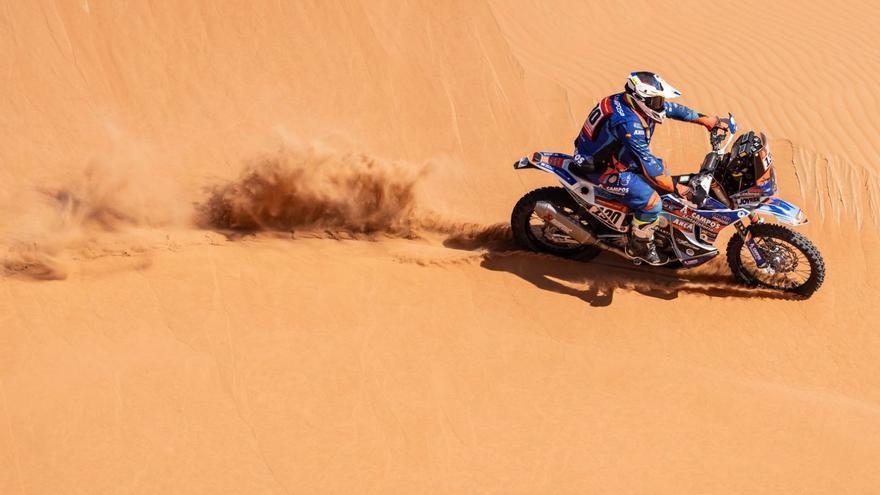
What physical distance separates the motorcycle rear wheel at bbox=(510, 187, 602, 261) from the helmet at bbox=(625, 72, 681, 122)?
1049 millimetres

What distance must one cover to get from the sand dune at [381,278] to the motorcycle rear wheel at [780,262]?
0.17 meters

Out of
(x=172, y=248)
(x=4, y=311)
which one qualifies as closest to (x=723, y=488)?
(x=172, y=248)

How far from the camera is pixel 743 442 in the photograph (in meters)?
5.12

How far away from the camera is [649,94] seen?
599 centimetres

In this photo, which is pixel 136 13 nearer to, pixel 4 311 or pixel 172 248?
pixel 172 248

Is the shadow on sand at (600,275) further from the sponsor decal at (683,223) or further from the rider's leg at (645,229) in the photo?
the sponsor decal at (683,223)

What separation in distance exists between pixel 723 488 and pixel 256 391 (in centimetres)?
287

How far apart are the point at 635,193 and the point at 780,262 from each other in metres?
1.39

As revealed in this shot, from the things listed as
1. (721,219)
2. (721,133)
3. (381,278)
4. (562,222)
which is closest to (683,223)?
(721,219)

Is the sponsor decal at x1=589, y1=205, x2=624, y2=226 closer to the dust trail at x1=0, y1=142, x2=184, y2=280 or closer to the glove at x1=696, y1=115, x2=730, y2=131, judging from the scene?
the glove at x1=696, y1=115, x2=730, y2=131

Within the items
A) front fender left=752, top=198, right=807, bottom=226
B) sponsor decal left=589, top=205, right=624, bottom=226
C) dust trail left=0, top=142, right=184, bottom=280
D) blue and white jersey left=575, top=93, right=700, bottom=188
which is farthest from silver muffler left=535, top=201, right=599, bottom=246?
dust trail left=0, top=142, right=184, bottom=280

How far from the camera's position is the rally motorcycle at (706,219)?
6395 mm

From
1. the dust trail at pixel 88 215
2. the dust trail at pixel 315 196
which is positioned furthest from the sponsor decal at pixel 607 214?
the dust trail at pixel 88 215

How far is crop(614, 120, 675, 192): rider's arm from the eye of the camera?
19.9 feet
